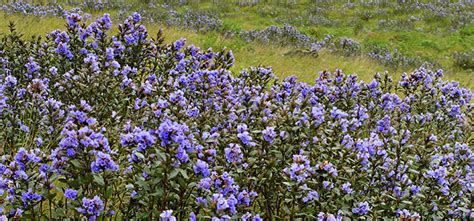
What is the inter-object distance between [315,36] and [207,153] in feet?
45.0

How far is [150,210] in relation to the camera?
2.53 m

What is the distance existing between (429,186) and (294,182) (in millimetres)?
940

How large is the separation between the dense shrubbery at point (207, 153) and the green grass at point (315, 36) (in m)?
4.16

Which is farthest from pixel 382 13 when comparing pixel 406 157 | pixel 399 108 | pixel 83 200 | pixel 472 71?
pixel 83 200

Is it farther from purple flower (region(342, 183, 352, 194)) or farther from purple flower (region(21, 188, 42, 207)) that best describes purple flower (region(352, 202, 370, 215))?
purple flower (region(21, 188, 42, 207))

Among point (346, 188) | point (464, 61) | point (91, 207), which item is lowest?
point (91, 207)

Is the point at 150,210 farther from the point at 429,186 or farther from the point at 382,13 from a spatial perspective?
Result: the point at 382,13

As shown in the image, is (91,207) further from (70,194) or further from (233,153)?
(233,153)

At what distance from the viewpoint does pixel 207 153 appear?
2602mm

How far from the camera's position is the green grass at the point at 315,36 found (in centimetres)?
921

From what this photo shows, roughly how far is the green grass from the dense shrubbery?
4.16 m

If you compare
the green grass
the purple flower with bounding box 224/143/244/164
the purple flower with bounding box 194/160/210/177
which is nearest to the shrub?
the green grass

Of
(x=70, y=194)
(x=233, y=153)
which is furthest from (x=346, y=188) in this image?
(x=70, y=194)

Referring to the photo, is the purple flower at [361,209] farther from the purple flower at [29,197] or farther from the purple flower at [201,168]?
the purple flower at [29,197]
